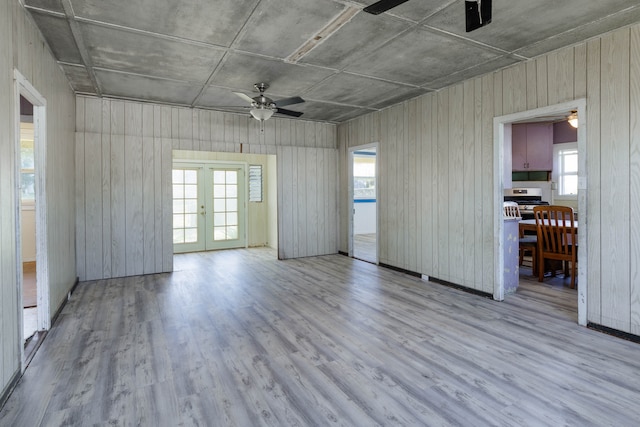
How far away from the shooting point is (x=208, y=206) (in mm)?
7922

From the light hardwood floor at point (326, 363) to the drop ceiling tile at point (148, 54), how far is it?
8.82 feet

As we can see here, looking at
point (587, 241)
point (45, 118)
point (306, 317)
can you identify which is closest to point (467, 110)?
point (587, 241)

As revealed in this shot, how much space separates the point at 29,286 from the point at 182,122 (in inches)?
124

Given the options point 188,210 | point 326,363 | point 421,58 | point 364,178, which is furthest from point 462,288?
point 364,178

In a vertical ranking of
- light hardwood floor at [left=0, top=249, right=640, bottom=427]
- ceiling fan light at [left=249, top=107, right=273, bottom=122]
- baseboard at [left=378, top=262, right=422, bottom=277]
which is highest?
ceiling fan light at [left=249, top=107, right=273, bottom=122]

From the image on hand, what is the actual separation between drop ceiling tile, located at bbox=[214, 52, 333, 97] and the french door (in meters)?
3.47

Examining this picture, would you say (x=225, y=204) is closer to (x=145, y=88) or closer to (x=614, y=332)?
(x=145, y=88)

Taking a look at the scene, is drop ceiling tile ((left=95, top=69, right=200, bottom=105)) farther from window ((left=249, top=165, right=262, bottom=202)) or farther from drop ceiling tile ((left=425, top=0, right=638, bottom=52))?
drop ceiling tile ((left=425, top=0, right=638, bottom=52))

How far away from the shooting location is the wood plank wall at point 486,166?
3.01 metres

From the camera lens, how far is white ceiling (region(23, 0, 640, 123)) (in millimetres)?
2719

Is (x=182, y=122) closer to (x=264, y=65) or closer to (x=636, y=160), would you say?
(x=264, y=65)

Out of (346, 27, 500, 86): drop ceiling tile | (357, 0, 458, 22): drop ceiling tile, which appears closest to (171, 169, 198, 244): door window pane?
(346, 27, 500, 86): drop ceiling tile

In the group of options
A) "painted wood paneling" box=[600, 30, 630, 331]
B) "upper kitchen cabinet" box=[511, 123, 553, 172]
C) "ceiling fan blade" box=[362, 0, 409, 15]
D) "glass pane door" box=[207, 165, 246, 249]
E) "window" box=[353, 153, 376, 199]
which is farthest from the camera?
"window" box=[353, 153, 376, 199]

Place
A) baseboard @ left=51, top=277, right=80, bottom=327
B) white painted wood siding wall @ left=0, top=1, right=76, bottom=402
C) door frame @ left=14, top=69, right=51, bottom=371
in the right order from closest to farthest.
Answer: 1. white painted wood siding wall @ left=0, top=1, right=76, bottom=402
2. door frame @ left=14, top=69, right=51, bottom=371
3. baseboard @ left=51, top=277, right=80, bottom=327
